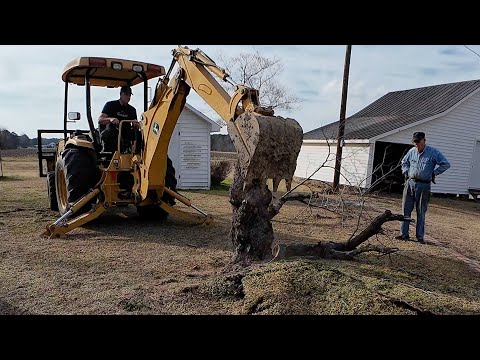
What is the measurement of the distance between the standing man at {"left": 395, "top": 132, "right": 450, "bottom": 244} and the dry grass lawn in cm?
51

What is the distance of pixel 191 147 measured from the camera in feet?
49.5

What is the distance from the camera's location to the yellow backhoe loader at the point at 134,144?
522 cm

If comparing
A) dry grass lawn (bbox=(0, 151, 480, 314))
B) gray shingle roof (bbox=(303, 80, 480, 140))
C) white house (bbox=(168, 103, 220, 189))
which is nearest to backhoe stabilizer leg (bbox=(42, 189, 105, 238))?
dry grass lawn (bbox=(0, 151, 480, 314))

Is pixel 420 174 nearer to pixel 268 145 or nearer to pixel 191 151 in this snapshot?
pixel 268 145

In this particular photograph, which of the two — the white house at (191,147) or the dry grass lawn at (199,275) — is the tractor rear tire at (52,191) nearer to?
the dry grass lawn at (199,275)

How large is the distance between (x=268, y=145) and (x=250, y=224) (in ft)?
4.00

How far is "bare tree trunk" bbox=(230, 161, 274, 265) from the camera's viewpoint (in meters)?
4.57

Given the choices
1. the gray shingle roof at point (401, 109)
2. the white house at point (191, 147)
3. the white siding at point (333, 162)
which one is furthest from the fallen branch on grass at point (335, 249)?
the gray shingle roof at point (401, 109)

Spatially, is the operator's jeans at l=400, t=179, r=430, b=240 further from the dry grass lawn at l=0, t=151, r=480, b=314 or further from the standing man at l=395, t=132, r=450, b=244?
the dry grass lawn at l=0, t=151, r=480, b=314

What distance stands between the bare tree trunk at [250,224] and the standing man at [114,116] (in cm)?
342
